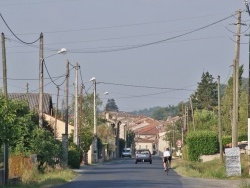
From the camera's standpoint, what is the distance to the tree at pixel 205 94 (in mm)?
146000

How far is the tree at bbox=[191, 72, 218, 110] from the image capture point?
146m

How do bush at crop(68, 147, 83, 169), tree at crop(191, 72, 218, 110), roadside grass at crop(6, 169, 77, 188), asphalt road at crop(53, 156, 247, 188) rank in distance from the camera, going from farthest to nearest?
tree at crop(191, 72, 218, 110), bush at crop(68, 147, 83, 169), roadside grass at crop(6, 169, 77, 188), asphalt road at crop(53, 156, 247, 188)

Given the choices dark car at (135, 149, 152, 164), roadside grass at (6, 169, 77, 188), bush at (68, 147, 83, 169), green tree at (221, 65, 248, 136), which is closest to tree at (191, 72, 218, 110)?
green tree at (221, 65, 248, 136)

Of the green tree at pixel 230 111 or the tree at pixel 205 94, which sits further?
the tree at pixel 205 94

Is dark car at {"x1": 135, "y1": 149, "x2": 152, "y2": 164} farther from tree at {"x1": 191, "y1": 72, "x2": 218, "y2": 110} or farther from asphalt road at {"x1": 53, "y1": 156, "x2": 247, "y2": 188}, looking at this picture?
tree at {"x1": 191, "y1": 72, "x2": 218, "y2": 110}

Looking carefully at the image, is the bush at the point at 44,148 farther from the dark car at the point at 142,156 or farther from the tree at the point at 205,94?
the tree at the point at 205,94

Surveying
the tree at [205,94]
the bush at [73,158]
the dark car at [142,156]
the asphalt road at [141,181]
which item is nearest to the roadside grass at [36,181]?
the asphalt road at [141,181]

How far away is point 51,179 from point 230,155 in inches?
429

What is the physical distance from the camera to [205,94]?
487 feet

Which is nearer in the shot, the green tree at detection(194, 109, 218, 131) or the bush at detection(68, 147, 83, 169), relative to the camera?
the bush at detection(68, 147, 83, 169)

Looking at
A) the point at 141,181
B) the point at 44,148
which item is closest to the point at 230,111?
the point at 44,148

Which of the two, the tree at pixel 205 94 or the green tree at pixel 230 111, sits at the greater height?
the tree at pixel 205 94

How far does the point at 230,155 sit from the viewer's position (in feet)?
145

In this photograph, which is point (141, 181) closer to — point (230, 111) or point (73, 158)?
point (73, 158)
